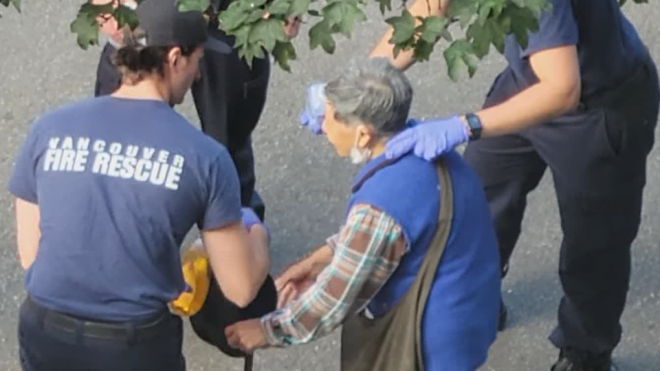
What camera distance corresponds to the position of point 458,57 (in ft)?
8.11

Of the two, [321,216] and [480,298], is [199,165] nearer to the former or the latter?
[480,298]

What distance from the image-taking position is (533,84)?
3629mm

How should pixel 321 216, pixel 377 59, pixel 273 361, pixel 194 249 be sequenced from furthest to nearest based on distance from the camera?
pixel 321 216, pixel 273 361, pixel 194 249, pixel 377 59

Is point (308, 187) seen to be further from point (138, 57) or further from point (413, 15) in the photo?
point (413, 15)

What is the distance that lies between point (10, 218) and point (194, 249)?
1.92 metres

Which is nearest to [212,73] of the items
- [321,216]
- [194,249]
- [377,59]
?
[321,216]

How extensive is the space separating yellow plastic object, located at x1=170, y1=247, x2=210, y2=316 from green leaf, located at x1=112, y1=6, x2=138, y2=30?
88 cm

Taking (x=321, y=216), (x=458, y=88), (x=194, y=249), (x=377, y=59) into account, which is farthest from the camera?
(x=458, y=88)

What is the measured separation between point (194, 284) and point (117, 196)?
55cm

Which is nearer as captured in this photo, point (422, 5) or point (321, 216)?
point (422, 5)

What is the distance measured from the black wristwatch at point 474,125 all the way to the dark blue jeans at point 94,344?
3.01 ft

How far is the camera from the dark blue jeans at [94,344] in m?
3.07

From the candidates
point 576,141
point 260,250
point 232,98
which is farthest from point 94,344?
point 232,98

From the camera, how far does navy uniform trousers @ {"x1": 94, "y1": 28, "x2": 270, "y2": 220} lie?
15.0 feet
